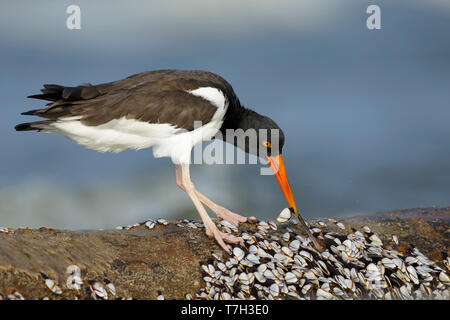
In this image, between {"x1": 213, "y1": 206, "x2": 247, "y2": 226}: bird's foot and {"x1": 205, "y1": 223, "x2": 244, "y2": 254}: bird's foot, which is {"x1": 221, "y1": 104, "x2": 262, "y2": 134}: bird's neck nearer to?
{"x1": 213, "y1": 206, "x2": 247, "y2": 226}: bird's foot

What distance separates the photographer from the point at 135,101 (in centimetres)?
531

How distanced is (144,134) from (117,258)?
158 centimetres

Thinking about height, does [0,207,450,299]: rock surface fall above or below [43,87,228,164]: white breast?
below

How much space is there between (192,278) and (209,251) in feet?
1.57

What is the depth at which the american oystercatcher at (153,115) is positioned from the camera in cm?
517

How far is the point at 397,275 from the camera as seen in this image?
16.2 ft

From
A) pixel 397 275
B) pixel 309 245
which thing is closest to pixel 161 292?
pixel 309 245

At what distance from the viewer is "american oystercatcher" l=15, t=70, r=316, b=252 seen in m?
5.17

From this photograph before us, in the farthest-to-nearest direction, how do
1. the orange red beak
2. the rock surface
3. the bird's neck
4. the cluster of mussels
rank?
the bird's neck, the orange red beak, the cluster of mussels, the rock surface

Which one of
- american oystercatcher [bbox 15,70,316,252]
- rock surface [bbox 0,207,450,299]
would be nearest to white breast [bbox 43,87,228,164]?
american oystercatcher [bbox 15,70,316,252]

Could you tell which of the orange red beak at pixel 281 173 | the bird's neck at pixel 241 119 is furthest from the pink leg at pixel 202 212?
the orange red beak at pixel 281 173

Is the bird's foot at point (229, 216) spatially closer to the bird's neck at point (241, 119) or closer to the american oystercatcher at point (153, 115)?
the american oystercatcher at point (153, 115)

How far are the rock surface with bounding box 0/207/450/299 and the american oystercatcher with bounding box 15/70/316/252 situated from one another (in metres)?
0.41
